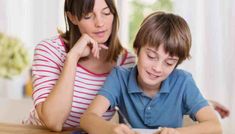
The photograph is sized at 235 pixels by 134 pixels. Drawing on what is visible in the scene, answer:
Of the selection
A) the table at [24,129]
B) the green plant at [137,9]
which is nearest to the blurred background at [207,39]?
the green plant at [137,9]

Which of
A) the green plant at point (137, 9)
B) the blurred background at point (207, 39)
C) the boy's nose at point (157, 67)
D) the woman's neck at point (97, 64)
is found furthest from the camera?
the green plant at point (137, 9)

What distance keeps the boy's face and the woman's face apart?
22 cm

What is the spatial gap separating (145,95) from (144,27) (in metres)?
0.20

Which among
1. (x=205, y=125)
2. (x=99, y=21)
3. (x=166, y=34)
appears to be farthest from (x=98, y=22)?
(x=205, y=125)

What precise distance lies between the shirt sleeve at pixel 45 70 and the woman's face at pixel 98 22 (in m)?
0.14

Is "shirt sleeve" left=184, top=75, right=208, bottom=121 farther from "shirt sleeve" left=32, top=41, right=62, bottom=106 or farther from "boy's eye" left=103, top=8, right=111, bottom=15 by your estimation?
"shirt sleeve" left=32, top=41, right=62, bottom=106

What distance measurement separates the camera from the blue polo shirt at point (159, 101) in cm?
130

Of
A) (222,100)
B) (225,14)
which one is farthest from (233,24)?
(222,100)

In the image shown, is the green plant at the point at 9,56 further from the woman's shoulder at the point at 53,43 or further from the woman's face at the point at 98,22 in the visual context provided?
the woman's face at the point at 98,22

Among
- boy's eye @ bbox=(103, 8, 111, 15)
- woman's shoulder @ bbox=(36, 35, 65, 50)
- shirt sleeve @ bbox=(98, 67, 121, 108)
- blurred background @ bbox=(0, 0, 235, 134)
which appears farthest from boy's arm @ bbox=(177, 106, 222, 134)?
blurred background @ bbox=(0, 0, 235, 134)

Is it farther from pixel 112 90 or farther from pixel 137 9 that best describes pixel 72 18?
pixel 137 9

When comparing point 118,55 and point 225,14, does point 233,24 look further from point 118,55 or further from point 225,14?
point 118,55

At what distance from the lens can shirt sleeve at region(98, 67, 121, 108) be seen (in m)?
1.31

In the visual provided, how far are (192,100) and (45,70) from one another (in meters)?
0.50
